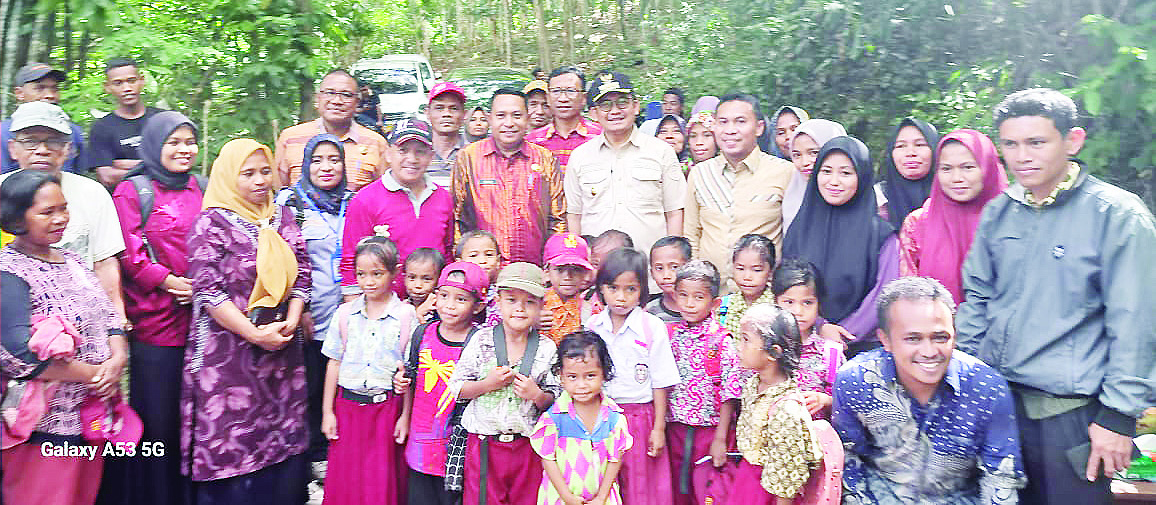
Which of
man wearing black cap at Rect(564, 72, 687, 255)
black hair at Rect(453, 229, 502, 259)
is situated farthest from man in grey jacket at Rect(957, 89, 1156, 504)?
black hair at Rect(453, 229, 502, 259)

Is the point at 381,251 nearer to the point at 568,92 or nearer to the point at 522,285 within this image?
the point at 522,285

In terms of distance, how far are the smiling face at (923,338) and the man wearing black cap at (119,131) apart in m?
4.04

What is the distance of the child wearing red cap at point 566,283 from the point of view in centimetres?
414

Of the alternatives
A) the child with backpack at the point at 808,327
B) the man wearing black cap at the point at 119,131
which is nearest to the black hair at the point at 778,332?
the child with backpack at the point at 808,327

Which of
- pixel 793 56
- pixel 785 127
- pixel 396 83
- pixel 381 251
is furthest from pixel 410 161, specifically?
pixel 396 83

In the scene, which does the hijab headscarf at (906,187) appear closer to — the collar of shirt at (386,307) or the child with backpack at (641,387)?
the child with backpack at (641,387)

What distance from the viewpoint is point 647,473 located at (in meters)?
3.96

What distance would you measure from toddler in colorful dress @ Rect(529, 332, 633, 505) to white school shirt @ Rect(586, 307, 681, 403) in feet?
1.09

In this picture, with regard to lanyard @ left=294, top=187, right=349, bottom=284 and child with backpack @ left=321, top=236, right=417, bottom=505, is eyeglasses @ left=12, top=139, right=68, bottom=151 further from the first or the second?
child with backpack @ left=321, top=236, right=417, bottom=505

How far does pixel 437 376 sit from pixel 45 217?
1.62m

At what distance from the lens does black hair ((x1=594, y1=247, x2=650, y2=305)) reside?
4.03m

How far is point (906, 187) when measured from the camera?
4469mm

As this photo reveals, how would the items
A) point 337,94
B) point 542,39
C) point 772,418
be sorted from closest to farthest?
1. point 772,418
2. point 337,94
3. point 542,39

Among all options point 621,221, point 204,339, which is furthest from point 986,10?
point 204,339
